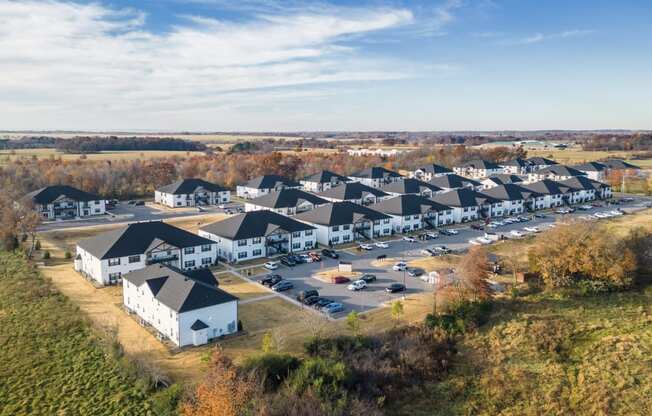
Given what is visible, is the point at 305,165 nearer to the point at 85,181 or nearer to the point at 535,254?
the point at 85,181

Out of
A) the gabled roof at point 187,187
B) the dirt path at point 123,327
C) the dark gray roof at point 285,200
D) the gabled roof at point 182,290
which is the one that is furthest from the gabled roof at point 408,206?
the dirt path at point 123,327

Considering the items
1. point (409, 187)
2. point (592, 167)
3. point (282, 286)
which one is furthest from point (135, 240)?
point (592, 167)

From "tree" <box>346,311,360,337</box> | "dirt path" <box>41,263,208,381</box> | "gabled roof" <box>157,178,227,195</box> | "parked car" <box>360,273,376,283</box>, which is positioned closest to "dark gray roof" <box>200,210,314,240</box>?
"parked car" <box>360,273,376,283</box>

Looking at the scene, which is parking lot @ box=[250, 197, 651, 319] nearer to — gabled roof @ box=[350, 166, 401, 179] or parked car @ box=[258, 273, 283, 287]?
parked car @ box=[258, 273, 283, 287]

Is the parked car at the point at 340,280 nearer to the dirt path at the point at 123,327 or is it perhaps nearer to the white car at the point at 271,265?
the white car at the point at 271,265

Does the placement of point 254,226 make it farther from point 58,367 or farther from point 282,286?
point 58,367

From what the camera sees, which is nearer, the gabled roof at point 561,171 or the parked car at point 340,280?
the parked car at point 340,280
